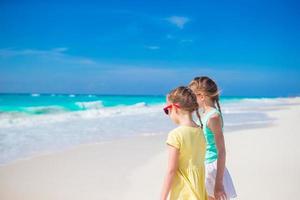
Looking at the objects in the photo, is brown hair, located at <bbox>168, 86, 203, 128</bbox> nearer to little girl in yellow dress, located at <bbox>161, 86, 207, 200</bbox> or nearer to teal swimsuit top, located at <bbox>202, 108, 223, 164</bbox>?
little girl in yellow dress, located at <bbox>161, 86, 207, 200</bbox>

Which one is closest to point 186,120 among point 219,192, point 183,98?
point 183,98

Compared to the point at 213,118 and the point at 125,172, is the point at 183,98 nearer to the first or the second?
the point at 213,118

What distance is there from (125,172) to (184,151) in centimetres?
251

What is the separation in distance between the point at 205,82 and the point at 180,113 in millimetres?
361

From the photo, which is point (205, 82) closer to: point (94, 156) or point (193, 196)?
point (193, 196)

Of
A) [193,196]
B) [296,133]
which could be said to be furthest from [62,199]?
[296,133]

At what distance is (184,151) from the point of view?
1973mm

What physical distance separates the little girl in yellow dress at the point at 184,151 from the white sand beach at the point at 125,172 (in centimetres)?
156

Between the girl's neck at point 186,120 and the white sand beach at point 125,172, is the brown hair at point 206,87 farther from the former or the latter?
the white sand beach at point 125,172

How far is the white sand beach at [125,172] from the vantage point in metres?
3.67

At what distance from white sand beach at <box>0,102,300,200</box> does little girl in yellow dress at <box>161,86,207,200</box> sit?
5.12 ft

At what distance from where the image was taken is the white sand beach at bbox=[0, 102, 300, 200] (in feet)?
12.0

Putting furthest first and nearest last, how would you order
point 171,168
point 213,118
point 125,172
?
point 125,172, point 213,118, point 171,168

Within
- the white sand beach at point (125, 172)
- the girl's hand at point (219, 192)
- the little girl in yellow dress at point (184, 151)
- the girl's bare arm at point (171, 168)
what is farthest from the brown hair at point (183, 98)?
the white sand beach at point (125, 172)
